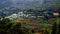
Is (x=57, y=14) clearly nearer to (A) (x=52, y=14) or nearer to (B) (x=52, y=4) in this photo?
(A) (x=52, y=14)

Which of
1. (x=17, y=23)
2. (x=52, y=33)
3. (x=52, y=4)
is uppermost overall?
(x=52, y=4)

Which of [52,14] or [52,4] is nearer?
[52,14]

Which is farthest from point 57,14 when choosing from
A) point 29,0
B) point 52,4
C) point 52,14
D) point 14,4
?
point 14,4

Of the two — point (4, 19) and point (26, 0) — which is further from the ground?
point (26, 0)

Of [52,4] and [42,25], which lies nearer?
[42,25]

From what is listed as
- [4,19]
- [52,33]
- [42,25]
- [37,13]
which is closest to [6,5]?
[4,19]

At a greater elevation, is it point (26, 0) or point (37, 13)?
point (26, 0)

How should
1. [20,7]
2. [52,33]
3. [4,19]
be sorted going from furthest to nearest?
[20,7], [4,19], [52,33]

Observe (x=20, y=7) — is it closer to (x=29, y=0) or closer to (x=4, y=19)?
(x=29, y=0)

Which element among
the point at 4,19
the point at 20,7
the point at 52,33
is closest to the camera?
the point at 52,33
